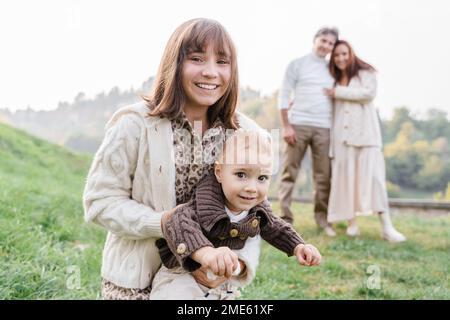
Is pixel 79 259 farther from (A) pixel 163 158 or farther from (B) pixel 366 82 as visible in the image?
(B) pixel 366 82

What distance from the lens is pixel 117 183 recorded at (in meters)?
1.38

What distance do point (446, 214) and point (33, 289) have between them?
5.14 metres

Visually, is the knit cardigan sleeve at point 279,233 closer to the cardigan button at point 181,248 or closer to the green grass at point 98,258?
the cardigan button at point 181,248

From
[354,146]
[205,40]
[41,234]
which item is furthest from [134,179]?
[354,146]

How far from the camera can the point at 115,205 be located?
1.37 meters

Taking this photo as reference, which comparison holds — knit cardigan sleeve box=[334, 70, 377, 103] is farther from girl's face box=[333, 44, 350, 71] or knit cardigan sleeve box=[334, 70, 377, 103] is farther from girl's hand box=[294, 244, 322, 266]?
girl's hand box=[294, 244, 322, 266]

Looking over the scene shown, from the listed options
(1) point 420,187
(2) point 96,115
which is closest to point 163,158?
(2) point 96,115

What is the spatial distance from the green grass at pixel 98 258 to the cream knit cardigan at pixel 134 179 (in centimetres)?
86

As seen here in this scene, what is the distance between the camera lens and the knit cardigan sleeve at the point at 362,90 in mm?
4184

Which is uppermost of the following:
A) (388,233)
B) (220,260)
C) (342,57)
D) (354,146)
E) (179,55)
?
(179,55)

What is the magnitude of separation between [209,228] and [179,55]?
1.28 feet

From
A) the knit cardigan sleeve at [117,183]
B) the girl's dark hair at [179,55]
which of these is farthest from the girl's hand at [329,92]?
the knit cardigan sleeve at [117,183]

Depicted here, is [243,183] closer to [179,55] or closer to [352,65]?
[179,55]

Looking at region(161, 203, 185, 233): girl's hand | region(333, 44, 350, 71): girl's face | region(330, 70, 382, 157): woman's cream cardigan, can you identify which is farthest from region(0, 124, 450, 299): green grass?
region(333, 44, 350, 71): girl's face
